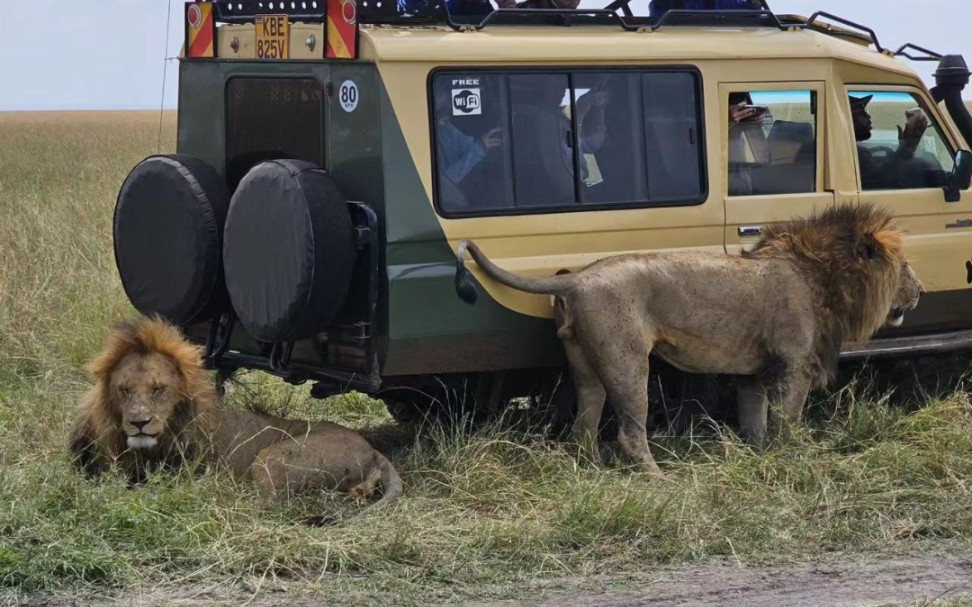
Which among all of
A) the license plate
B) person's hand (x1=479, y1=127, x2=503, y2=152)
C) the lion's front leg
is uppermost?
the license plate

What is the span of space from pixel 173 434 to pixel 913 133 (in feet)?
13.6

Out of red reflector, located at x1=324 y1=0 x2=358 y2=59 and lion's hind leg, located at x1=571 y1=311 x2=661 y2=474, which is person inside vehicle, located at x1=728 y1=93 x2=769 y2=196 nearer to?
lion's hind leg, located at x1=571 y1=311 x2=661 y2=474

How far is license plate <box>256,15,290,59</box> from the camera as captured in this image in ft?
22.5

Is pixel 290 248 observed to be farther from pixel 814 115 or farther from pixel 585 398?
pixel 814 115

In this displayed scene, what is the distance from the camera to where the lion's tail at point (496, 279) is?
634 cm

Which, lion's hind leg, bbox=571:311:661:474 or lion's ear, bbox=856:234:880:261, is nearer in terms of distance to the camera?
lion's hind leg, bbox=571:311:661:474

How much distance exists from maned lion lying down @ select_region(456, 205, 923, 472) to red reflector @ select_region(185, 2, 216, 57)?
6.04ft

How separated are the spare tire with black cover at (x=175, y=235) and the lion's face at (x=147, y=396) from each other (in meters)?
0.73

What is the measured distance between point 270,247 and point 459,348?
0.92m

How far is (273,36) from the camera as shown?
6.93 meters

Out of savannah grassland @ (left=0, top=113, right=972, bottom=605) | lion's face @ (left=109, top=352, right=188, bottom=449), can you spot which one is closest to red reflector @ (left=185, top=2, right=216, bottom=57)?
savannah grassland @ (left=0, top=113, right=972, bottom=605)

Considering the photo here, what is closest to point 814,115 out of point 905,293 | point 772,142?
point 772,142

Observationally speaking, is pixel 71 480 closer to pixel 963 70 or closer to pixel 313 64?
pixel 313 64

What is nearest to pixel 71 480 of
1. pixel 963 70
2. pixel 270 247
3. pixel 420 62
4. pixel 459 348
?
pixel 270 247
